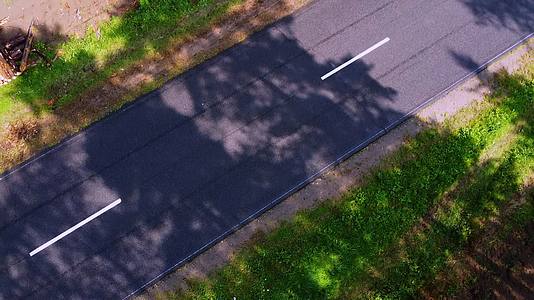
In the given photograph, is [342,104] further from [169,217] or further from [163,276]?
[163,276]

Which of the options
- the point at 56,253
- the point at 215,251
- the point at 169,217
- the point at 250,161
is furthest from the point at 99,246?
the point at 250,161

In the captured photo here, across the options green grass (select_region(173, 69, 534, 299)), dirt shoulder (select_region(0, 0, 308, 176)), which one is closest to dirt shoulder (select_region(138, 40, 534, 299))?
green grass (select_region(173, 69, 534, 299))

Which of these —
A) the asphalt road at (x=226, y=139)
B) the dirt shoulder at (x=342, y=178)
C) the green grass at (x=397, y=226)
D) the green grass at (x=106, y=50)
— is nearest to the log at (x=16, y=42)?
the green grass at (x=106, y=50)

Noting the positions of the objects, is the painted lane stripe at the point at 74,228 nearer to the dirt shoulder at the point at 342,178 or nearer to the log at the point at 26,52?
the dirt shoulder at the point at 342,178

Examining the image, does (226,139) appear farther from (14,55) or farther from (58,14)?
(14,55)

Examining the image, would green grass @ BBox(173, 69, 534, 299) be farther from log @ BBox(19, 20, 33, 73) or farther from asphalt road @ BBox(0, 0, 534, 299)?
log @ BBox(19, 20, 33, 73)

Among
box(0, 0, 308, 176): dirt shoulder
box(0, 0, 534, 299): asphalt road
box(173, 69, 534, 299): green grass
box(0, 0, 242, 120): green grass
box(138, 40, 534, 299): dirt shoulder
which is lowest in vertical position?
box(173, 69, 534, 299): green grass
